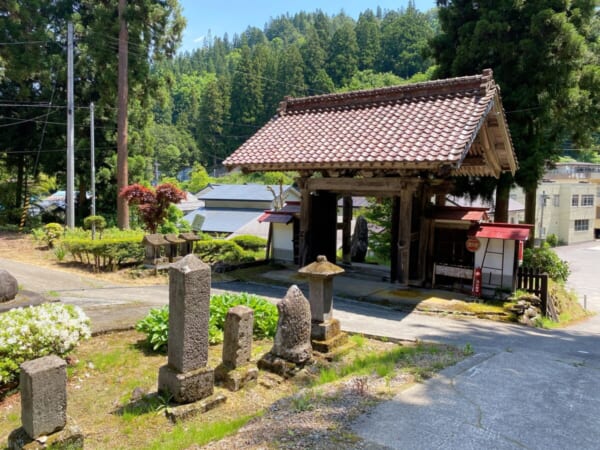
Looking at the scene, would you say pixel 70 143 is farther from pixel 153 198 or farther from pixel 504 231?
pixel 504 231

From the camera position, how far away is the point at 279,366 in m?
5.70

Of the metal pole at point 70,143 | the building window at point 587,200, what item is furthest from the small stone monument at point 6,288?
the building window at point 587,200

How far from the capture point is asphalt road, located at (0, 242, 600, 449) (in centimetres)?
390

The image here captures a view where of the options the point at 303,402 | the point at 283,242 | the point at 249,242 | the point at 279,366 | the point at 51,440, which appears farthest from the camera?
the point at 249,242

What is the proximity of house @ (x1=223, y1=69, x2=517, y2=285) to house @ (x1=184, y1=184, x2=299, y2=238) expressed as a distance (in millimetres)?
13199

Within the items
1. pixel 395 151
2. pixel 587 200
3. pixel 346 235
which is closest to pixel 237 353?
pixel 395 151

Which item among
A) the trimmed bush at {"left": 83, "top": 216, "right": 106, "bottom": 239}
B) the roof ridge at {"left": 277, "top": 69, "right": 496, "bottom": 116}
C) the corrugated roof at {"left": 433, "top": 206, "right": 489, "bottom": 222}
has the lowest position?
the trimmed bush at {"left": 83, "top": 216, "right": 106, "bottom": 239}

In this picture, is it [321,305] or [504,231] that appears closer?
[321,305]

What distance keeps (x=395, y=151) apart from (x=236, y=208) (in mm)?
22009

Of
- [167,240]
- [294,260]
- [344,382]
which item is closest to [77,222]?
[167,240]

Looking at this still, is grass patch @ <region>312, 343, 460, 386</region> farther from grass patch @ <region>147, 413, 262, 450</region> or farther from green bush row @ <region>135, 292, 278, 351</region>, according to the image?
green bush row @ <region>135, 292, 278, 351</region>

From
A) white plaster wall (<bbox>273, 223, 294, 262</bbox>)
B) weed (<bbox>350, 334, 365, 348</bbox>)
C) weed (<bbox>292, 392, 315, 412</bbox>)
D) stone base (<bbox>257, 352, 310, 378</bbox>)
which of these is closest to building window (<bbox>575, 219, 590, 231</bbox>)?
white plaster wall (<bbox>273, 223, 294, 262</bbox>)

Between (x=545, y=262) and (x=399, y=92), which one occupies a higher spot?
(x=399, y=92)

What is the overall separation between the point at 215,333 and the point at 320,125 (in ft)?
25.6
